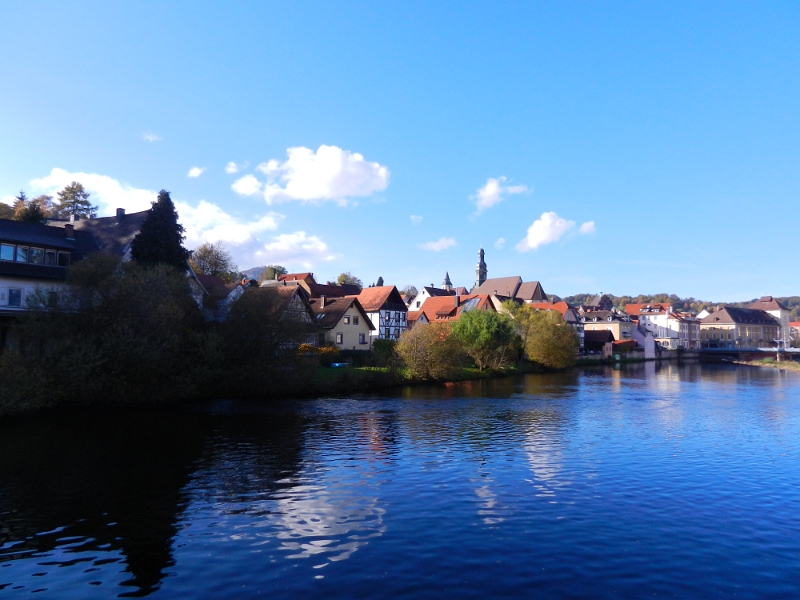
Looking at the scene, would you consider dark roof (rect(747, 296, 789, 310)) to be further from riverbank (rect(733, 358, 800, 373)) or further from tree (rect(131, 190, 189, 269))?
tree (rect(131, 190, 189, 269))

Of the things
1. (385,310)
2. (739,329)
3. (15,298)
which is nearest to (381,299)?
(385,310)

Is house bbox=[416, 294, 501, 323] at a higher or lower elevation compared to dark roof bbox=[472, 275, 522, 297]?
lower

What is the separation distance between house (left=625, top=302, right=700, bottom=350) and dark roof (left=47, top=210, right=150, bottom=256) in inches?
4691

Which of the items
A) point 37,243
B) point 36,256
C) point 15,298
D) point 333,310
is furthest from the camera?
point 333,310

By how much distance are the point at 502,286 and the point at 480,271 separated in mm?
13579

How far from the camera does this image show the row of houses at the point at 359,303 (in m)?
42.4

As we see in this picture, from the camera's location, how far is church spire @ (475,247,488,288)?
14712 centimetres

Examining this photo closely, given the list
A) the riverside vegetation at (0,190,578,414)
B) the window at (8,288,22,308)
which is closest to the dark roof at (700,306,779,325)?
the riverside vegetation at (0,190,578,414)

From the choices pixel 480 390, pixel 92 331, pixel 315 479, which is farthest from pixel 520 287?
pixel 315 479

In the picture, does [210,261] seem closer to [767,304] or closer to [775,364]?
[775,364]

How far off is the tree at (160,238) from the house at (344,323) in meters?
21.3

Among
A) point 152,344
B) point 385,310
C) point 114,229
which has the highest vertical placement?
point 114,229

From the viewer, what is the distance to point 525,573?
11906 mm

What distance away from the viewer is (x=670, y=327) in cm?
14438
